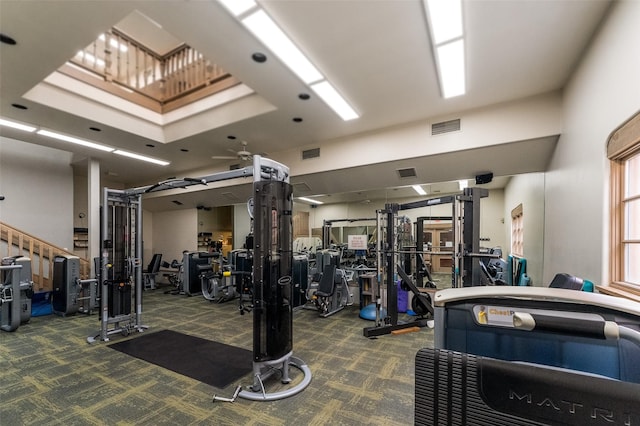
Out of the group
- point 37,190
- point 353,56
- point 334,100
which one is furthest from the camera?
point 37,190

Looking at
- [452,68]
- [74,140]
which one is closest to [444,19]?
[452,68]

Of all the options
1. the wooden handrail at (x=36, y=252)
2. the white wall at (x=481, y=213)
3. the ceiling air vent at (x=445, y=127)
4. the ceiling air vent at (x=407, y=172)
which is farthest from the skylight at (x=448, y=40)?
the wooden handrail at (x=36, y=252)

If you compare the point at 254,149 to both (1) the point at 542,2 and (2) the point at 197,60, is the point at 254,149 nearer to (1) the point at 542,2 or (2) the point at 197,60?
(2) the point at 197,60

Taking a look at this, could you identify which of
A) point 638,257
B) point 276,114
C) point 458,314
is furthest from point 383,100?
point 458,314

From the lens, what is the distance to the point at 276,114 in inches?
182

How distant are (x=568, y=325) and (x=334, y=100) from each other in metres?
3.95

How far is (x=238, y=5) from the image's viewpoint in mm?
2535

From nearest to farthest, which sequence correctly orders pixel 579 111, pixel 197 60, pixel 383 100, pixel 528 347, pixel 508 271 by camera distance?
pixel 528 347 → pixel 579 111 → pixel 383 100 → pixel 197 60 → pixel 508 271


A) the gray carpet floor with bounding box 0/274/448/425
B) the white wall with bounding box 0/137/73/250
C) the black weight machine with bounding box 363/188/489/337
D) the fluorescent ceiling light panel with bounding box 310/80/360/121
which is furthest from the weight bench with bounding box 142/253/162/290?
the fluorescent ceiling light panel with bounding box 310/80/360/121

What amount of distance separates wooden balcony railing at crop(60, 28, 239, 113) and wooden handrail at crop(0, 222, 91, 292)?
4019mm

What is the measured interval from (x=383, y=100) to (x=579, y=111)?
2252mm

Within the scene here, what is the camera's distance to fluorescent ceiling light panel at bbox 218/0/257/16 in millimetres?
2490

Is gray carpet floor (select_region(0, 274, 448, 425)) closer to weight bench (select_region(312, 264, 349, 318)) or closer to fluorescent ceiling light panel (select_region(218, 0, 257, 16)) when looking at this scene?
weight bench (select_region(312, 264, 349, 318))

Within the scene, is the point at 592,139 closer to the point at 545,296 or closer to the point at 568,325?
the point at 545,296
